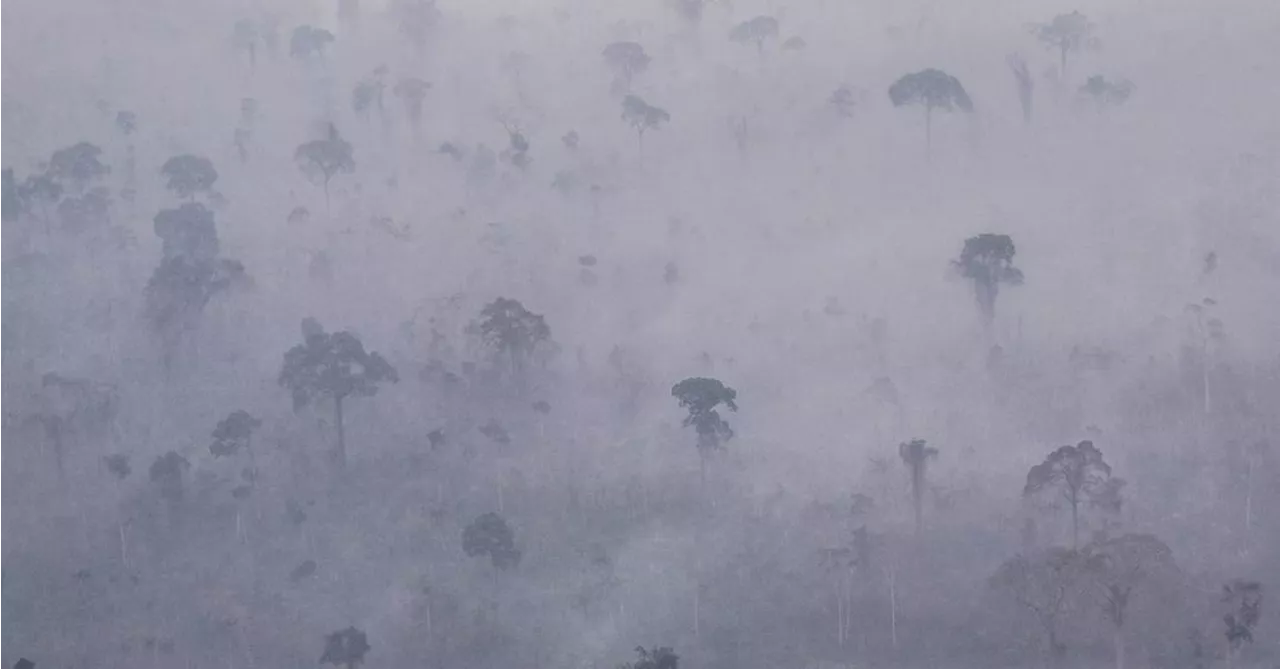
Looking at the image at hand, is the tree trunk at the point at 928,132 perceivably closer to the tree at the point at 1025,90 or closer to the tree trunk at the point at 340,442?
the tree at the point at 1025,90

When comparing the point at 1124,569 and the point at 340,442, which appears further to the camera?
the point at 340,442

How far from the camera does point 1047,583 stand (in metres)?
59.7

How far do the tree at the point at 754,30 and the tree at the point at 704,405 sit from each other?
74146 millimetres

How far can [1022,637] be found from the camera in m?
62.8

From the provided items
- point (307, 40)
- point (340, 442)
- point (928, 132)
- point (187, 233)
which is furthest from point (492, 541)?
point (307, 40)

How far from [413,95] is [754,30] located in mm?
40102

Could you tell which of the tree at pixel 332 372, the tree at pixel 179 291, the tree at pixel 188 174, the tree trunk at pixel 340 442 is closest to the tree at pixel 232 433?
the tree at pixel 332 372

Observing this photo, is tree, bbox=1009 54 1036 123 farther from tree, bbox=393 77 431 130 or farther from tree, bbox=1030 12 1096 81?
tree, bbox=393 77 431 130

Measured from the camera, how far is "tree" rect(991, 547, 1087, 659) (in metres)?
58.8

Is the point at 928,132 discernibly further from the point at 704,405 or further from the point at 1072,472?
the point at 1072,472

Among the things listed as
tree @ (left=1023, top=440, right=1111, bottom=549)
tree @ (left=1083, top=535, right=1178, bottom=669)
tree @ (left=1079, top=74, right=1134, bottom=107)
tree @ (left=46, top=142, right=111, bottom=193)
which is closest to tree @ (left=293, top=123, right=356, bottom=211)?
tree @ (left=46, top=142, right=111, bottom=193)

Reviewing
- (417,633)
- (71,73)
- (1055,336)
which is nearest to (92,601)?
(417,633)

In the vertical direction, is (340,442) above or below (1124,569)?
above

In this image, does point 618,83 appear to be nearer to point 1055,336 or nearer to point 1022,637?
point 1055,336
